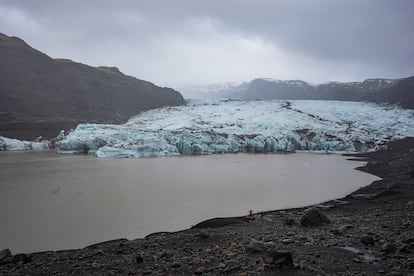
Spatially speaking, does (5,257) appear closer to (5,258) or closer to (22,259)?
(5,258)

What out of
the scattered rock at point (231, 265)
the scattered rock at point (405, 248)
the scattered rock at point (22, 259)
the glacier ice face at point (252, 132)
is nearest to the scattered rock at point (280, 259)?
the scattered rock at point (231, 265)

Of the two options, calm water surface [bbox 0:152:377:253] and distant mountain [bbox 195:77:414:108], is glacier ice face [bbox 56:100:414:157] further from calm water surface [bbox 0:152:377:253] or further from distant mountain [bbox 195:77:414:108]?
distant mountain [bbox 195:77:414:108]

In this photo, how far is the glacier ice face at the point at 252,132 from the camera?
32.9 metres

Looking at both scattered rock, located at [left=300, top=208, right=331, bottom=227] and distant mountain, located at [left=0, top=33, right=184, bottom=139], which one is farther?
distant mountain, located at [left=0, top=33, right=184, bottom=139]

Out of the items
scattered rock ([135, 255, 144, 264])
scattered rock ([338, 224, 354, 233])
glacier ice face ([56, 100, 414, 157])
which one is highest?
glacier ice face ([56, 100, 414, 157])

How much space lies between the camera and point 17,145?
3684 cm

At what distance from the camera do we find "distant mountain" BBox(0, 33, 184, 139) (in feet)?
155

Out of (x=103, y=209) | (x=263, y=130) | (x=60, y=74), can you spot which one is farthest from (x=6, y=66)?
(x=103, y=209)

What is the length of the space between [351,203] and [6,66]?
6102cm

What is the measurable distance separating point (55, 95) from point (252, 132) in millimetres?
37508

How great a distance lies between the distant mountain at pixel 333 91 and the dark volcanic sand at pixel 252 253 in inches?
2327

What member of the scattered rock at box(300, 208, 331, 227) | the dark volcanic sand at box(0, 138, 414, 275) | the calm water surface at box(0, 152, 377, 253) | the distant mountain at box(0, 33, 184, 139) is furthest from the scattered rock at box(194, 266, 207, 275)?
the distant mountain at box(0, 33, 184, 139)

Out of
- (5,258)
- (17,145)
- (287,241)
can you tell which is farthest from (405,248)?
(17,145)

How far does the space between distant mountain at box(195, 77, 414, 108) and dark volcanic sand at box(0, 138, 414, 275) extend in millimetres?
59107
